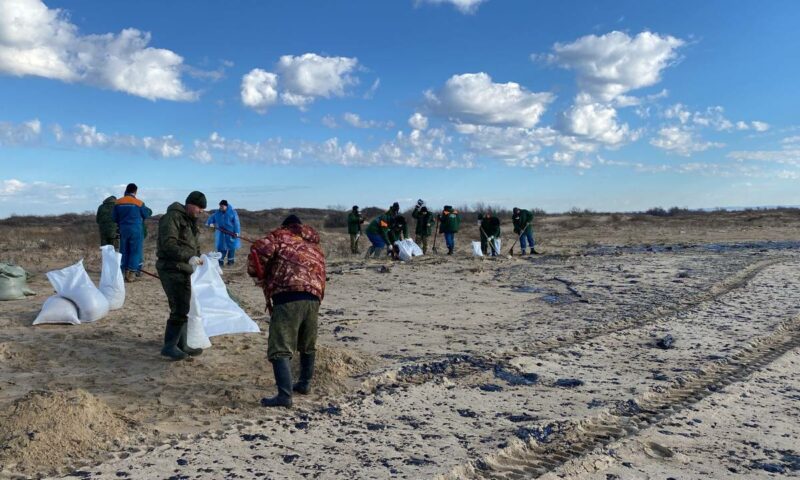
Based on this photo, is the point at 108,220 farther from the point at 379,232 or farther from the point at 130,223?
the point at 379,232

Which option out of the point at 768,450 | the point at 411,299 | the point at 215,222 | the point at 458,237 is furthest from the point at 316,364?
the point at 458,237

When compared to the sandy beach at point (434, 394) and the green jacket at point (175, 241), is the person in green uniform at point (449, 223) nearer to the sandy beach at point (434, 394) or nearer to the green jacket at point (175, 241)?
the sandy beach at point (434, 394)

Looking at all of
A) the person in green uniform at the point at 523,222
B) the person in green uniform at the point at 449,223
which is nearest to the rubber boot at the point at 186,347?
the person in green uniform at the point at 449,223

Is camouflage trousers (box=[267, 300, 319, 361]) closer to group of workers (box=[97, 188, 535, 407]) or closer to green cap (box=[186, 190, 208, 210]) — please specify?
group of workers (box=[97, 188, 535, 407])

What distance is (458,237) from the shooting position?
94.6 feet

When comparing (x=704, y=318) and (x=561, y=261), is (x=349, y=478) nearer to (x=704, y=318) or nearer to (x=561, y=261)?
(x=704, y=318)

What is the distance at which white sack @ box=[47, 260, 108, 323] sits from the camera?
698 centimetres

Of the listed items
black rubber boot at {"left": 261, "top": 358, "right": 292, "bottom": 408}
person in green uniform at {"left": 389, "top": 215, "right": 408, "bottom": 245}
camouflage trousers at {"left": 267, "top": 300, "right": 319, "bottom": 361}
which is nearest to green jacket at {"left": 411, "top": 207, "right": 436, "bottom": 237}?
person in green uniform at {"left": 389, "top": 215, "right": 408, "bottom": 245}

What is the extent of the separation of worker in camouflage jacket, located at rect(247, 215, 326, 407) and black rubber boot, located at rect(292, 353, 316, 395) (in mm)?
195

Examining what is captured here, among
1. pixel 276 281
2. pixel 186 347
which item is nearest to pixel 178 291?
pixel 186 347

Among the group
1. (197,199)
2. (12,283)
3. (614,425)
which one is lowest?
(614,425)

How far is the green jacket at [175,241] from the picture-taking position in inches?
220

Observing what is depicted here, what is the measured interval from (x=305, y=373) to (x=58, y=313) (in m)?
3.63

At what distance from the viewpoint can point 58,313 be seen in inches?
270
